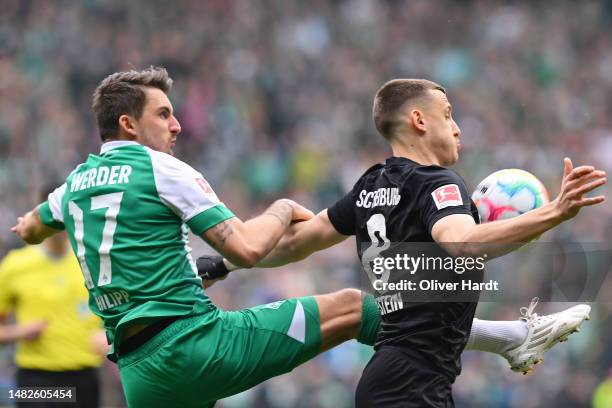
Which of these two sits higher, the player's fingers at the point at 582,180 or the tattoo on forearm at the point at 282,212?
the tattoo on forearm at the point at 282,212

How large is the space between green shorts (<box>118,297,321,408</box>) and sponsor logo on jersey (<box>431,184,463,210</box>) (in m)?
0.93

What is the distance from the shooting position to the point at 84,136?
14188 mm

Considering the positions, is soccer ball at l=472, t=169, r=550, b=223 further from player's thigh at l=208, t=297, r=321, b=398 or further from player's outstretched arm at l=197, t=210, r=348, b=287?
player's thigh at l=208, t=297, r=321, b=398

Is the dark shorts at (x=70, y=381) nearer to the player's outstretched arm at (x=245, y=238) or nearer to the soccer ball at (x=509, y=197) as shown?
the player's outstretched arm at (x=245, y=238)

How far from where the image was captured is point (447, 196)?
4738 millimetres

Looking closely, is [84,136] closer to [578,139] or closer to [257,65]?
[257,65]

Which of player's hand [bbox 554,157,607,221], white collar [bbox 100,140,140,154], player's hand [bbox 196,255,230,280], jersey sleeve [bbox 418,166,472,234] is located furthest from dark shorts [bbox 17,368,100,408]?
player's hand [bbox 554,157,607,221]

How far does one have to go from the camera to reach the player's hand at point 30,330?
25.8 feet

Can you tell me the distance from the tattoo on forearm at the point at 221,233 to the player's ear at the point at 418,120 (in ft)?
3.34

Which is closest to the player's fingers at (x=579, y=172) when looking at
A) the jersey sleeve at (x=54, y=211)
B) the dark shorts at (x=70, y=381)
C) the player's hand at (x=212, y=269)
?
the player's hand at (x=212, y=269)

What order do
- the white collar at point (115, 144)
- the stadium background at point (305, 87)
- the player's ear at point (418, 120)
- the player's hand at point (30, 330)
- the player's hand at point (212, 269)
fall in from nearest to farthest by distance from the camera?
the player's ear at point (418, 120), the white collar at point (115, 144), the player's hand at point (212, 269), the player's hand at point (30, 330), the stadium background at point (305, 87)

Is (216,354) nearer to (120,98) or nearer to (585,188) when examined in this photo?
(120,98)

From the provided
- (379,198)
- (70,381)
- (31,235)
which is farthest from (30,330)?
(379,198)

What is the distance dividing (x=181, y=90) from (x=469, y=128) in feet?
13.5
